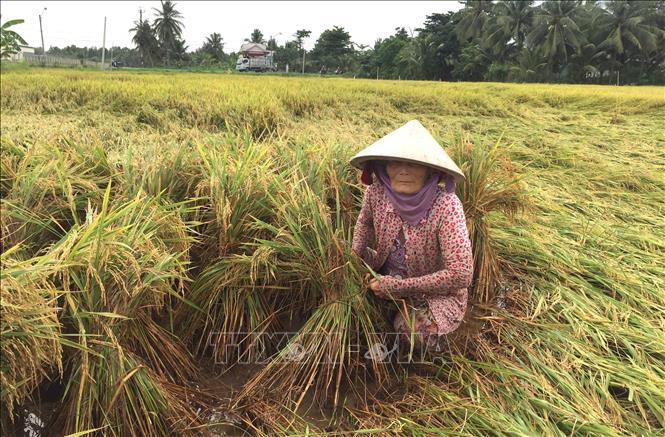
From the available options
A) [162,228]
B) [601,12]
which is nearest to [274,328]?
[162,228]

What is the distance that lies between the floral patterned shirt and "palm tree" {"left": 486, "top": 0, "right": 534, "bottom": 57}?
3385 centimetres

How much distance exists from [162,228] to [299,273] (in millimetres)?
518

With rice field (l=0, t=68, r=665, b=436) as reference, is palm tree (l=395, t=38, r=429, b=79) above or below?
above

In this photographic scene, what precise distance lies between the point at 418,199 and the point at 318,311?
0.52 m

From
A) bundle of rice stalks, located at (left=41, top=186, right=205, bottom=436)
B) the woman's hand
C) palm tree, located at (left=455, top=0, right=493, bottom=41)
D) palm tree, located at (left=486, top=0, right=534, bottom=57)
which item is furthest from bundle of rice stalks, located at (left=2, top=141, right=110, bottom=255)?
palm tree, located at (left=455, top=0, right=493, bottom=41)

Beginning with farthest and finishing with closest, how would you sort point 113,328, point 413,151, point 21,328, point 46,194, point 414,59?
point 414,59
point 46,194
point 413,151
point 113,328
point 21,328

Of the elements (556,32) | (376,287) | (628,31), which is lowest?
(376,287)

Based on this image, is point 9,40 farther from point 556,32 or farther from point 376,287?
Result: point 556,32

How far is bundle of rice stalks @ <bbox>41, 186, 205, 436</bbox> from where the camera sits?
114 centimetres

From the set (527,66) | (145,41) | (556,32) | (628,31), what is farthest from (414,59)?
(145,41)

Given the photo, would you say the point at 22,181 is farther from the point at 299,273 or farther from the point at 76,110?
the point at 76,110

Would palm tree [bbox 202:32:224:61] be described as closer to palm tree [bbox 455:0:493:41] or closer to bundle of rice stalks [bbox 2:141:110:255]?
palm tree [bbox 455:0:493:41]

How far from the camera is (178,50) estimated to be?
4562cm

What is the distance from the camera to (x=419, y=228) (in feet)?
4.94
